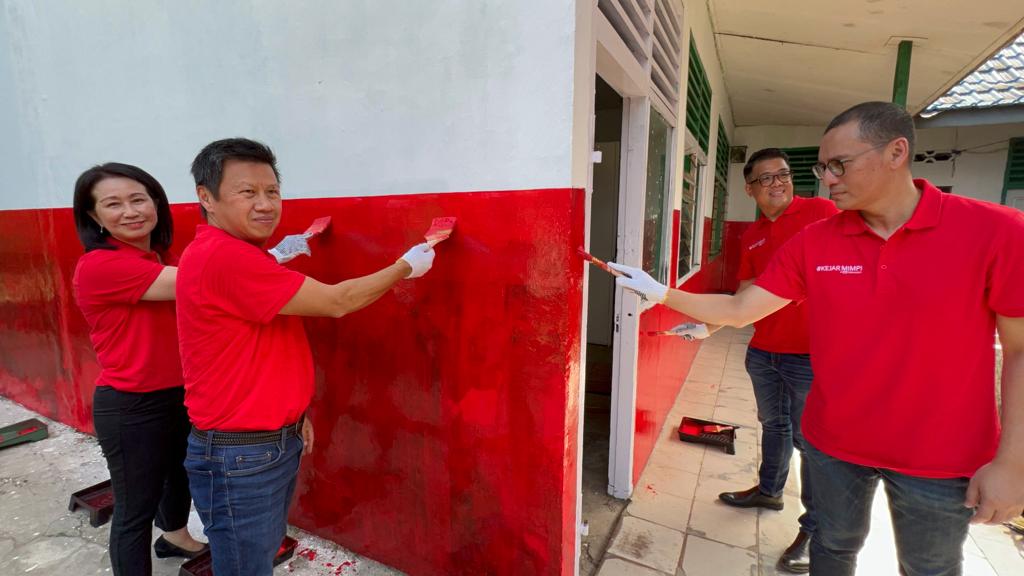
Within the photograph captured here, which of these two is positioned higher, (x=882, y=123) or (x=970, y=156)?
(x=970, y=156)

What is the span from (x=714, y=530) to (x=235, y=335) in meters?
2.47

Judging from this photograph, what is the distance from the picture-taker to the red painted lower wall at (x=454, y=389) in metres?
1.73

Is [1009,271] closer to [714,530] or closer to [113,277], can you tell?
[714,530]

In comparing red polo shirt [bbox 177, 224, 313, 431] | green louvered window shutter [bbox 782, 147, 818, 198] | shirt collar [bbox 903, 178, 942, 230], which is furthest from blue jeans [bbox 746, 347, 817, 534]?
green louvered window shutter [bbox 782, 147, 818, 198]

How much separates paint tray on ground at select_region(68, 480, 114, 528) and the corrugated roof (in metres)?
7.20

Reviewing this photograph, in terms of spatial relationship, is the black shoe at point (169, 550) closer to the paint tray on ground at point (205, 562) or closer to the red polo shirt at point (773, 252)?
the paint tray on ground at point (205, 562)

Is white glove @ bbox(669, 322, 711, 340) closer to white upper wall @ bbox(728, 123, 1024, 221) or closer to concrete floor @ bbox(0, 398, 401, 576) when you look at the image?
concrete floor @ bbox(0, 398, 401, 576)

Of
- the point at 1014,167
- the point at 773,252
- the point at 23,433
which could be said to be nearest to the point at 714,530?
the point at 773,252

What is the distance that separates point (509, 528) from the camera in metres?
1.90

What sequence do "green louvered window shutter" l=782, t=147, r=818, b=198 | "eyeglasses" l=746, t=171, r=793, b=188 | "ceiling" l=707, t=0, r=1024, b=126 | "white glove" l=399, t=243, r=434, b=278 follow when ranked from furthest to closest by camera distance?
"green louvered window shutter" l=782, t=147, r=818, b=198, "ceiling" l=707, t=0, r=1024, b=126, "eyeglasses" l=746, t=171, r=793, b=188, "white glove" l=399, t=243, r=434, b=278

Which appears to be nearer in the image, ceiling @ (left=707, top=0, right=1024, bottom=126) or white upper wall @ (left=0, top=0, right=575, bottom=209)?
white upper wall @ (left=0, top=0, right=575, bottom=209)

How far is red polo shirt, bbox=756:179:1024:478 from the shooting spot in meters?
1.27

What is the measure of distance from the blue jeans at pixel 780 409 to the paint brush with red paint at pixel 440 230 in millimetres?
1768

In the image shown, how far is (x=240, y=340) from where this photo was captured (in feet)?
4.79
